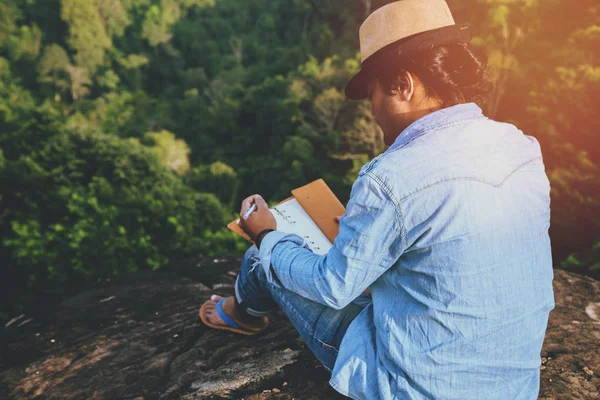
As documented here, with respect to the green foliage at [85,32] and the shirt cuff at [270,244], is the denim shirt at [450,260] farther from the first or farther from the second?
the green foliage at [85,32]

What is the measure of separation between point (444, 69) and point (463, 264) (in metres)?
0.51

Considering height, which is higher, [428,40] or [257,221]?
[428,40]

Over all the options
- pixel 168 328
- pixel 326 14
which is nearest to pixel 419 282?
pixel 168 328

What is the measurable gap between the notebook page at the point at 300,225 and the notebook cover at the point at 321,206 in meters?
0.02

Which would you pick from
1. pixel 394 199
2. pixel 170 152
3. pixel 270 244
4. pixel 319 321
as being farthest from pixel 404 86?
pixel 170 152

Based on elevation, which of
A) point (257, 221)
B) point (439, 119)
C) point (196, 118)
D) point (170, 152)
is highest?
point (196, 118)

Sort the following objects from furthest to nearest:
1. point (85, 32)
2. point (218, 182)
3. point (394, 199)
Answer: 1. point (85, 32)
2. point (218, 182)
3. point (394, 199)

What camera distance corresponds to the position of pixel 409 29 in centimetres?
125

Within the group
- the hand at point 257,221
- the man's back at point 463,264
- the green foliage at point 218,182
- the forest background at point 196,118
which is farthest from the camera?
the green foliage at point 218,182

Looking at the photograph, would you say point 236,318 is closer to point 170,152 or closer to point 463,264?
point 463,264

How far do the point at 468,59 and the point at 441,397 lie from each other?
0.90 m

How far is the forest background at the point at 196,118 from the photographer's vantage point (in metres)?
7.66

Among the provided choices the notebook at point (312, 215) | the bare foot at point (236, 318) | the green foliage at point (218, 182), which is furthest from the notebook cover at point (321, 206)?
the green foliage at point (218, 182)

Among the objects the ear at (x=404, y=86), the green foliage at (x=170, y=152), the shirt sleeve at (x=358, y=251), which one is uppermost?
the green foliage at (x=170, y=152)
